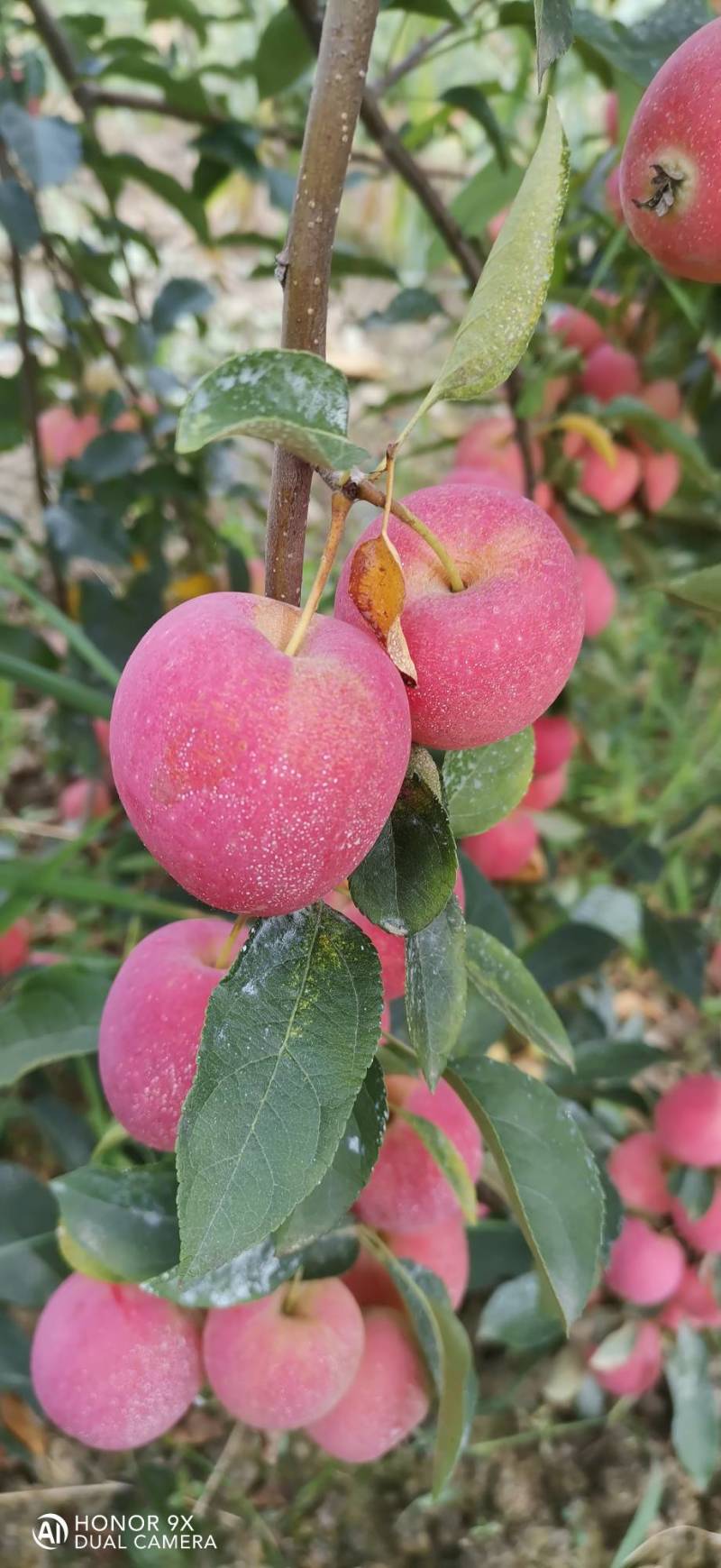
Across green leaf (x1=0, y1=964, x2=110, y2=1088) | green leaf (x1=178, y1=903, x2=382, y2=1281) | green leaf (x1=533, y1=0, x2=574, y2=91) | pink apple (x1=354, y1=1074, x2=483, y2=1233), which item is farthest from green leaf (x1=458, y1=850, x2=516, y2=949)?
green leaf (x1=533, y1=0, x2=574, y2=91)

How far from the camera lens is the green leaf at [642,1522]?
31.6 inches

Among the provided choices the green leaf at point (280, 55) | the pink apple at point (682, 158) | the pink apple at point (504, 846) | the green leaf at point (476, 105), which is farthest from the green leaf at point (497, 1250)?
the green leaf at point (280, 55)

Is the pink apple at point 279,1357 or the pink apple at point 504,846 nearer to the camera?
the pink apple at point 279,1357

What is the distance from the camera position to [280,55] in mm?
891

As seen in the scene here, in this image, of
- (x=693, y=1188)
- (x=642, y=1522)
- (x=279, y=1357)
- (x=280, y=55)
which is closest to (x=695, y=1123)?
(x=693, y=1188)

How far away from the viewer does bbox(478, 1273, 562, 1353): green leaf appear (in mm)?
829

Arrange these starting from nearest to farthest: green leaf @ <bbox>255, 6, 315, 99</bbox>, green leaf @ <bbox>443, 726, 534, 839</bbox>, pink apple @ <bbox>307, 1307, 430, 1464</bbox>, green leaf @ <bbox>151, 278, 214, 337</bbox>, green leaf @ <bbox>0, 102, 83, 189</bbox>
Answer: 1. green leaf @ <bbox>443, 726, 534, 839</bbox>
2. pink apple @ <bbox>307, 1307, 430, 1464</bbox>
3. green leaf @ <bbox>0, 102, 83, 189</bbox>
4. green leaf @ <bbox>255, 6, 315, 99</bbox>
5. green leaf @ <bbox>151, 278, 214, 337</bbox>

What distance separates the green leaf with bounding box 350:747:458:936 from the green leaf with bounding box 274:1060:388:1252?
9 cm

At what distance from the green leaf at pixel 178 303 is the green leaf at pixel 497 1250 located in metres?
0.80

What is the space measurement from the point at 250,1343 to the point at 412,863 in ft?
1.06

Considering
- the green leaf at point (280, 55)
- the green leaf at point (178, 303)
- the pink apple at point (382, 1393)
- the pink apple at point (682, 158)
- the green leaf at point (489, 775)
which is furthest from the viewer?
the green leaf at point (178, 303)

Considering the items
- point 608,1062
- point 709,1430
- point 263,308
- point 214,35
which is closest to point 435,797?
point 608,1062

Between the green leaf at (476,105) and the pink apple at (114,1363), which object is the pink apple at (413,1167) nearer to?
the pink apple at (114,1363)

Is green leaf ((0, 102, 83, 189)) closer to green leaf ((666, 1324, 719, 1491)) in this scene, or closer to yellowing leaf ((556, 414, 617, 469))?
yellowing leaf ((556, 414, 617, 469))
